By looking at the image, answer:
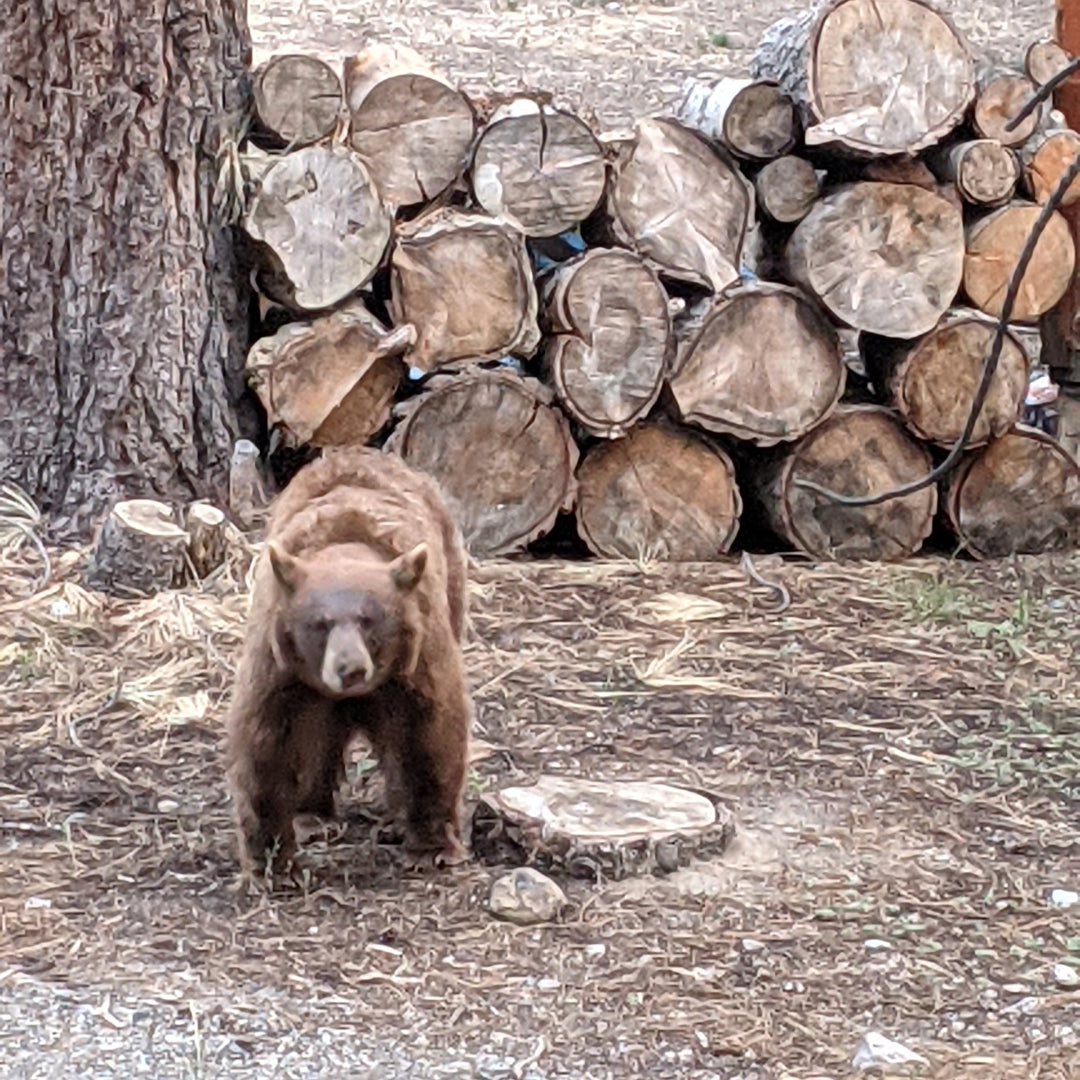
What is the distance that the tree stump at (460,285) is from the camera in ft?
19.2

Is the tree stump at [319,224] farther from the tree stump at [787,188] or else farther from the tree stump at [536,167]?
the tree stump at [787,188]

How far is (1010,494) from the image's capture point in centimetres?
632

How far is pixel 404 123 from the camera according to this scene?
19.3 feet

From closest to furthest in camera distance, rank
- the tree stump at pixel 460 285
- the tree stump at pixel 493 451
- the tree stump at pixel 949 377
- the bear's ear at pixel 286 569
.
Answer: the bear's ear at pixel 286 569
the tree stump at pixel 460 285
the tree stump at pixel 493 451
the tree stump at pixel 949 377

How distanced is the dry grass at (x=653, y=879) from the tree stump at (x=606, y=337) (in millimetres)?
477

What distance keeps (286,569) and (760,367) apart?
8.46 ft

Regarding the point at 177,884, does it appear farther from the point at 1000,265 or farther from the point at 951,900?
the point at 1000,265

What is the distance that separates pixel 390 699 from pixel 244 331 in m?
2.41

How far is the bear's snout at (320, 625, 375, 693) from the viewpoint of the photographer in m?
3.60

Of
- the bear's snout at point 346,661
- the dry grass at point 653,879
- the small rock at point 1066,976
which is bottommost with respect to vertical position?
the dry grass at point 653,879

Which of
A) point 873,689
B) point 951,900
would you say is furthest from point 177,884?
point 873,689

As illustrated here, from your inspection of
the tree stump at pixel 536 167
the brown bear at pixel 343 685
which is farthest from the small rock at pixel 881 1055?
the tree stump at pixel 536 167

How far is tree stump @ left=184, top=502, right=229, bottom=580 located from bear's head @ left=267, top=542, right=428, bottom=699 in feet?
6.40

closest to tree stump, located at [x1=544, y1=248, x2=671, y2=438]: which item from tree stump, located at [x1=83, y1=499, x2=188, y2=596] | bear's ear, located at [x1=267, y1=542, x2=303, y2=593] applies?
tree stump, located at [x1=83, y1=499, x2=188, y2=596]
